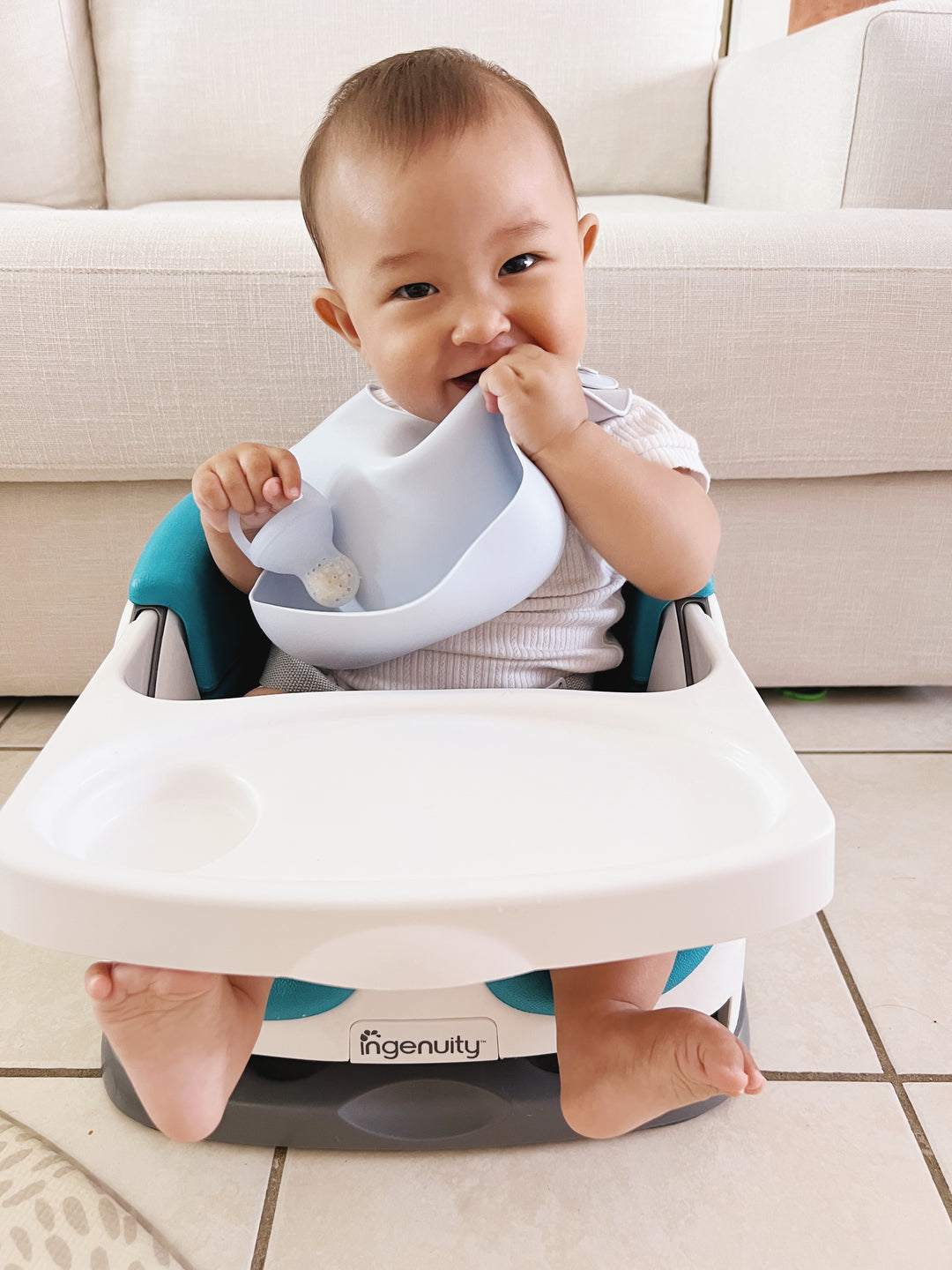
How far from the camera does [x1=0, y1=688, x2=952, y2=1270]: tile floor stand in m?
0.51

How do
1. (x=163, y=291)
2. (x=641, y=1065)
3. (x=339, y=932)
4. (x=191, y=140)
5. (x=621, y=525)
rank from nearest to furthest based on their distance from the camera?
1. (x=339, y=932)
2. (x=641, y=1065)
3. (x=621, y=525)
4. (x=163, y=291)
5. (x=191, y=140)

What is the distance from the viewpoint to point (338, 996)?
54cm

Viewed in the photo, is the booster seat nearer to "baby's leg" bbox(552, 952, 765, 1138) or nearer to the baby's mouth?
"baby's leg" bbox(552, 952, 765, 1138)

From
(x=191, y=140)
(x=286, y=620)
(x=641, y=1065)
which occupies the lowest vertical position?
(x=641, y=1065)

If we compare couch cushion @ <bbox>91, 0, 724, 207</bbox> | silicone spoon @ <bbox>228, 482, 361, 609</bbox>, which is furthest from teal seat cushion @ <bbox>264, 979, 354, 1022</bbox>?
couch cushion @ <bbox>91, 0, 724, 207</bbox>

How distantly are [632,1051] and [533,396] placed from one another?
316 mm

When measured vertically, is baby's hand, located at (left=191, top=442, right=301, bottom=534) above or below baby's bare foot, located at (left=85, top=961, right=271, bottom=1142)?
above

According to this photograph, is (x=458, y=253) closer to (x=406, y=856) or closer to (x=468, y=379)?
(x=468, y=379)

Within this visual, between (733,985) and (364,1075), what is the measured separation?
0.21 m

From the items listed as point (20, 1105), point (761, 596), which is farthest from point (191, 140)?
point (20, 1105)

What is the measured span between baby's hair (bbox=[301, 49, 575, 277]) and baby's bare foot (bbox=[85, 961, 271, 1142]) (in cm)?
42

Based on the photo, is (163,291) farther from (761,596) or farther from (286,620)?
(761,596)

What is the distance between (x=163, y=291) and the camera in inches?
32.2

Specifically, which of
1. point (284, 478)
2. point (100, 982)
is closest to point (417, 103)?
point (284, 478)
